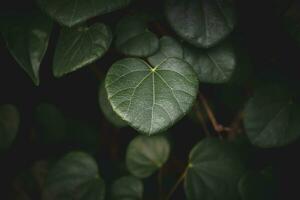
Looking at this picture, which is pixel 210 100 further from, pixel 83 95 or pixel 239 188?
pixel 83 95

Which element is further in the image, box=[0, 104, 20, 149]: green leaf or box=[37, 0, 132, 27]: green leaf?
box=[0, 104, 20, 149]: green leaf

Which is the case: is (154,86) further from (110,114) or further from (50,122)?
(50,122)

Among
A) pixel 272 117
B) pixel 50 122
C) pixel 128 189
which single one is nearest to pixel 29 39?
pixel 50 122

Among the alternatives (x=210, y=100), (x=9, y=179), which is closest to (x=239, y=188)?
(x=210, y=100)

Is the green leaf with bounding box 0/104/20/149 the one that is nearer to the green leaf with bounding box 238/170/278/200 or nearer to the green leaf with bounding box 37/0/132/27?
the green leaf with bounding box 37/0/132/27

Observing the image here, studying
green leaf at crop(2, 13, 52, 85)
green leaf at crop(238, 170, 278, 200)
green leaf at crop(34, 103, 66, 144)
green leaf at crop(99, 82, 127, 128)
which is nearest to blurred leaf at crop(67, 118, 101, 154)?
→ green leaf at crop(34, 103, 66, 144)

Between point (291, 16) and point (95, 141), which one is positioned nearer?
point (291, 16)

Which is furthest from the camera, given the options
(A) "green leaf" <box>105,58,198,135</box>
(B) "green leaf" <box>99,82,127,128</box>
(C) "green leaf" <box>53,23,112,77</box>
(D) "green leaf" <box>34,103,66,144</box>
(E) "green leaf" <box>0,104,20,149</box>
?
(D) "green leaf" <box>34,103,66,144</box>
